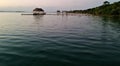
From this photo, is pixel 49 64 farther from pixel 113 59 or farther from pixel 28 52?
pixel 113 59

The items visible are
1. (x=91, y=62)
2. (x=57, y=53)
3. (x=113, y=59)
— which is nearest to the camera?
(x=91, y=62)

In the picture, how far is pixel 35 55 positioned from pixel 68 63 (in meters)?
3.49

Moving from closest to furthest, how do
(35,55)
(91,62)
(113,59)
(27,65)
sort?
(27,65) < (91,62) < (113,59) < (35,55)

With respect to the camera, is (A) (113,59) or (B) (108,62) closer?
(B) (108,62)

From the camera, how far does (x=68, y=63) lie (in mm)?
11648

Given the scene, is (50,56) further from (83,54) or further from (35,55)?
(83,54)

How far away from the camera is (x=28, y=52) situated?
48.6 ft

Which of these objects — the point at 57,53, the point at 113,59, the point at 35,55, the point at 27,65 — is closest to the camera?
the point at 27,65

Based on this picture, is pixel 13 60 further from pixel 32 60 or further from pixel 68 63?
pixel 68 63

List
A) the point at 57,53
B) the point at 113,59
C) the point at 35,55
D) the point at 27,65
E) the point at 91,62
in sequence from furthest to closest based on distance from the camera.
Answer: the point at 57,53 < the point at 35,55 < the point at 113,59 < the point at 91,62 < the point at 27,65

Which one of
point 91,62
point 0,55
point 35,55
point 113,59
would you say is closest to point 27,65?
point 35,55

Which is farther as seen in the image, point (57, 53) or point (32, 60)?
point (57, 53)

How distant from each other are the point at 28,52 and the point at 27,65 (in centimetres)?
372

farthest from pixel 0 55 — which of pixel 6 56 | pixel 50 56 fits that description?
pixel 50 56
